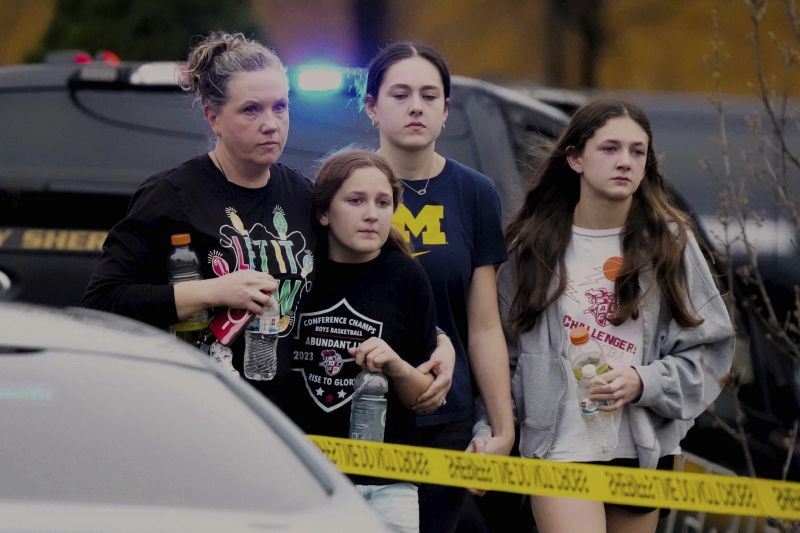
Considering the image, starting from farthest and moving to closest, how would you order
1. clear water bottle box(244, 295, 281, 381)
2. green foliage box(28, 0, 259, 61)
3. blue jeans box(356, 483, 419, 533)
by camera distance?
green foliage box(28, 0, 259, 61)
blue jeans box(356, 483, 419, 533)
clear water bottle box(244, 295, 281, 381)

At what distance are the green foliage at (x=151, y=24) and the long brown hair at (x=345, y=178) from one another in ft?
39.4

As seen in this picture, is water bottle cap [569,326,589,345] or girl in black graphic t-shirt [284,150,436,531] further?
Result: water bottle cap [569,326,589,345]

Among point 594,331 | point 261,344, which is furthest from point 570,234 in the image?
point 261,344

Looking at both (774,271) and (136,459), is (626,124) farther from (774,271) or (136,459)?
(774,271)

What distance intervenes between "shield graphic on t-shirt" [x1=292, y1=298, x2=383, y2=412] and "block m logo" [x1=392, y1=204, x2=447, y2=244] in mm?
409

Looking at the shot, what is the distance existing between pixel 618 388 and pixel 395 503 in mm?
741

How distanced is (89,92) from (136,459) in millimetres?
3660

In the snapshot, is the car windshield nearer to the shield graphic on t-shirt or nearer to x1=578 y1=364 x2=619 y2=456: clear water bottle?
the shield graphic on t-shirt

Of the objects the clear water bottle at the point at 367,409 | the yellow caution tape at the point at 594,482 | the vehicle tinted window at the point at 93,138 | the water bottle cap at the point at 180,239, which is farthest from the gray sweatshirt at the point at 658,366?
the vehicle tinted window at the point at 93,138

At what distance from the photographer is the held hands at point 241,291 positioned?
12.6ft


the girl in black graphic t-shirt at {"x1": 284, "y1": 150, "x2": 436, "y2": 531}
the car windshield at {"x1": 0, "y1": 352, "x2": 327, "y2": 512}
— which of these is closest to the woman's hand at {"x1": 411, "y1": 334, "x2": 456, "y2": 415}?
the girl in black graphic t-shirt at {"x1": 284, "y1": 150, "x2": 436, "y2": 531}

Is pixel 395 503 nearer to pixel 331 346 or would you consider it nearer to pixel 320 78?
pixel 331 346

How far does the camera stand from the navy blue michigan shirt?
176 inches

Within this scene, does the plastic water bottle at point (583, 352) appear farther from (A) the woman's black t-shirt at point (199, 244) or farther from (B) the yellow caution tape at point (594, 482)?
(A) the woman's black t-shirt at point (199, 244)
